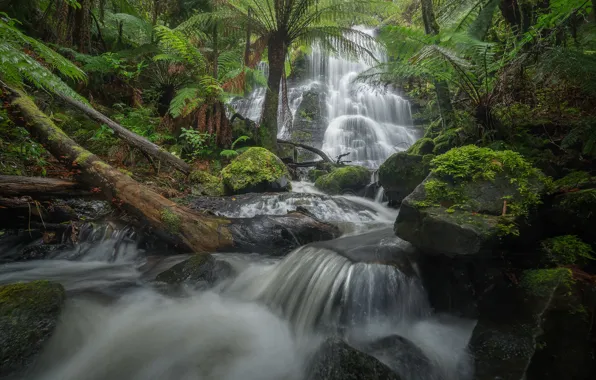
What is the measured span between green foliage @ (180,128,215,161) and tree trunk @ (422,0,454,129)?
5.03 m

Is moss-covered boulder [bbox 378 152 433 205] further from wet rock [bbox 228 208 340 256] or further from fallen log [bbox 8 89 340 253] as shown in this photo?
fallen log [bbox 8 89 340 253]

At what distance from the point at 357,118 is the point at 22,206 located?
11272mm

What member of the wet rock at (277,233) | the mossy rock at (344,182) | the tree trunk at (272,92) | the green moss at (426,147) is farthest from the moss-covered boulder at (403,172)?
the tree trunk at (272,92)

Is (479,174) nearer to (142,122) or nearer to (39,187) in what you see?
(39,187)

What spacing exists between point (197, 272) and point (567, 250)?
3.23 m

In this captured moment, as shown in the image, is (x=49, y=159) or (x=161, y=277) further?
(x=49, y=159)

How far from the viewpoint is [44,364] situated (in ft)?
6.09

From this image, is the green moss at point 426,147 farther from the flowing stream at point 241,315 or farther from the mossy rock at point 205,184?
the mossy rock at point 205,184

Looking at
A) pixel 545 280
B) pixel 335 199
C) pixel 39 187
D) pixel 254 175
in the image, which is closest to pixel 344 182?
pixel 335 199

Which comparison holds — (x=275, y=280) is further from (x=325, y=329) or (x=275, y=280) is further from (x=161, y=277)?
(x=161, y=277)

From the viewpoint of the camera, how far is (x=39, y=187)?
340cm

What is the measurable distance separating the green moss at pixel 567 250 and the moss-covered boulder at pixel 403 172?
112 inches

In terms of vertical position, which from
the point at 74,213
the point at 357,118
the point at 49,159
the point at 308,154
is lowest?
the point at 74,213

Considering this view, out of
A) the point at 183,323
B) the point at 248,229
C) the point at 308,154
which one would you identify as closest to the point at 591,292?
the point at 183,323
